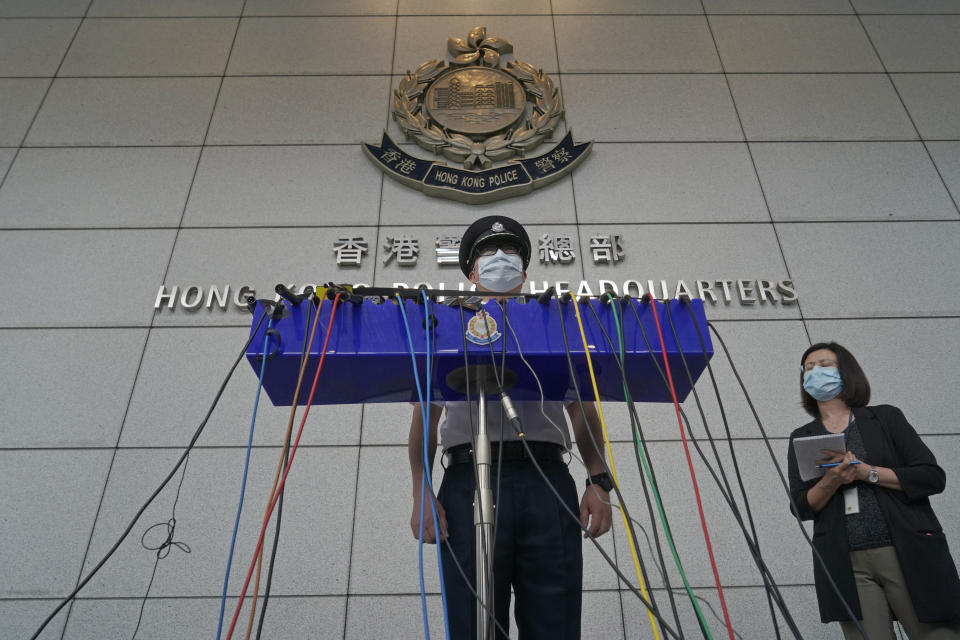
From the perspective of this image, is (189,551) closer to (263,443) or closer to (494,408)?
(263,443)

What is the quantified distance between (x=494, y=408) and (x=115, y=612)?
5.81 ft

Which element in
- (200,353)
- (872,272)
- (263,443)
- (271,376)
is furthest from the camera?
(872,272)

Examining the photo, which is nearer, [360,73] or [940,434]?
[940,434]

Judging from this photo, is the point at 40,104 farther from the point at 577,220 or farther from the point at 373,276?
the point at 577,220

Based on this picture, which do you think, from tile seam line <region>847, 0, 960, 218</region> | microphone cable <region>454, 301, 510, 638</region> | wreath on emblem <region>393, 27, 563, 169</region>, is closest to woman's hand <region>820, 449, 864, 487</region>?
microphone cable <region>454, 301, 510, 638</region>

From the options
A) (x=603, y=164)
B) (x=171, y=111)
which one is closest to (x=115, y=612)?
(x=171, y=111)

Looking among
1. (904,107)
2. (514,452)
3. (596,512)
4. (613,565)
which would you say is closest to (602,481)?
(596,512)

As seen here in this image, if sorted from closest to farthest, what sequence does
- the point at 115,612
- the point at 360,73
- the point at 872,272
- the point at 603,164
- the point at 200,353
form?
the point at 115,612
the point at 200,353
the point at 872,272
the point at 603,164
the point at 360,73

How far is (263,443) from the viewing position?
2486mm

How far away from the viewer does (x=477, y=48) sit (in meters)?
3.61

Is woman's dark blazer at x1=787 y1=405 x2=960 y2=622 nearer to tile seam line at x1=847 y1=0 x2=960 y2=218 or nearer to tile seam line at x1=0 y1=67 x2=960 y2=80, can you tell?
tile seam line at x1=847 y1=0 x2=960 y2=218

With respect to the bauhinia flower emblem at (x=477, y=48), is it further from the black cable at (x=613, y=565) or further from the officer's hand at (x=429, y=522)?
the black cable at (x=613, y=565)

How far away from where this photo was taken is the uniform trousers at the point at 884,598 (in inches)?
52.5

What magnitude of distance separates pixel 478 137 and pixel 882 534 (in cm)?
253
